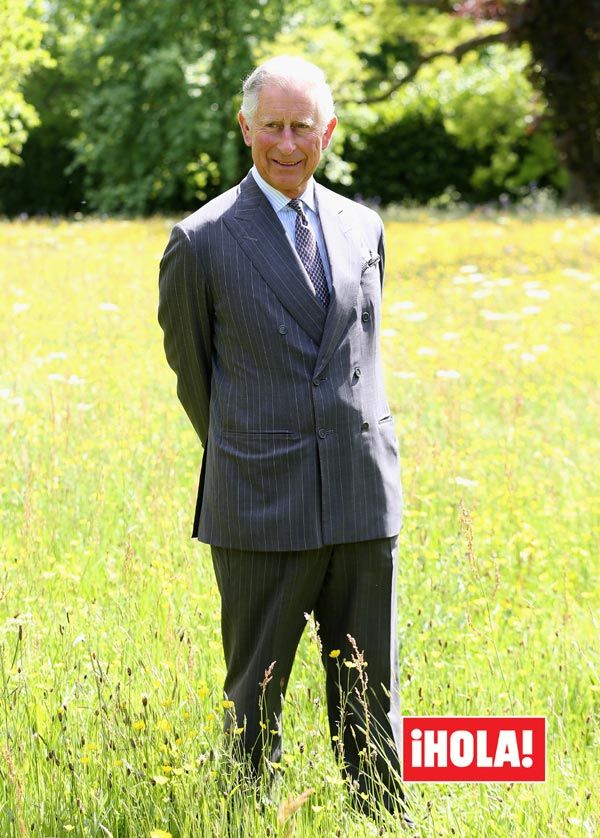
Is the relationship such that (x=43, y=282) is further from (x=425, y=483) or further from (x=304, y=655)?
(x=304, y=655)

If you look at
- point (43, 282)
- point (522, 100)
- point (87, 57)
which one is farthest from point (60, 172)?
point (43, 282)

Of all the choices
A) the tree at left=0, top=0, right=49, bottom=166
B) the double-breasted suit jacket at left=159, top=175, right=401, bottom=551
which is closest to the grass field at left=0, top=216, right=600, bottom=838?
the double-breasted suit jacket at left=159, top=175, right=401, bottom=551

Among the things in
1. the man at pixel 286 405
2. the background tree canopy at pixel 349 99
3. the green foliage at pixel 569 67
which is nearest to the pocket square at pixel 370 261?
the man at pixel 286 405

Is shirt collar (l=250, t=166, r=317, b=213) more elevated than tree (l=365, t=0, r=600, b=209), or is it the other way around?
tree (l=365, t=0, r=600, b=209)

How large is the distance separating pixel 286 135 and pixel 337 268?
0.36m

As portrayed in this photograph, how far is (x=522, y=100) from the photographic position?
25766 millimetres

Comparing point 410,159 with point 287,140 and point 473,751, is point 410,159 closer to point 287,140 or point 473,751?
point 287,140

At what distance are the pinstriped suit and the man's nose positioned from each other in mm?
160

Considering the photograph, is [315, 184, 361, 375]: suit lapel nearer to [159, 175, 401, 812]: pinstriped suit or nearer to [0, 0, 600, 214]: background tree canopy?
[159, 175, 401, 812]: pinstriped suit

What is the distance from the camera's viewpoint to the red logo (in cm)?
280

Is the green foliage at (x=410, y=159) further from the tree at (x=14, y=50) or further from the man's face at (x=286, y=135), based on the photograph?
the man's face at (x=286, y=135)

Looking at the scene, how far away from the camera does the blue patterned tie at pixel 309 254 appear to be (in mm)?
2705

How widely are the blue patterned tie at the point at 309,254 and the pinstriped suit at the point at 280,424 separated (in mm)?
45

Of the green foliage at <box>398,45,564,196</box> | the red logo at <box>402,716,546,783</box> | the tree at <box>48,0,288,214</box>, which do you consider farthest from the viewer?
the green foliage at <box>398,45,564,196</box>
